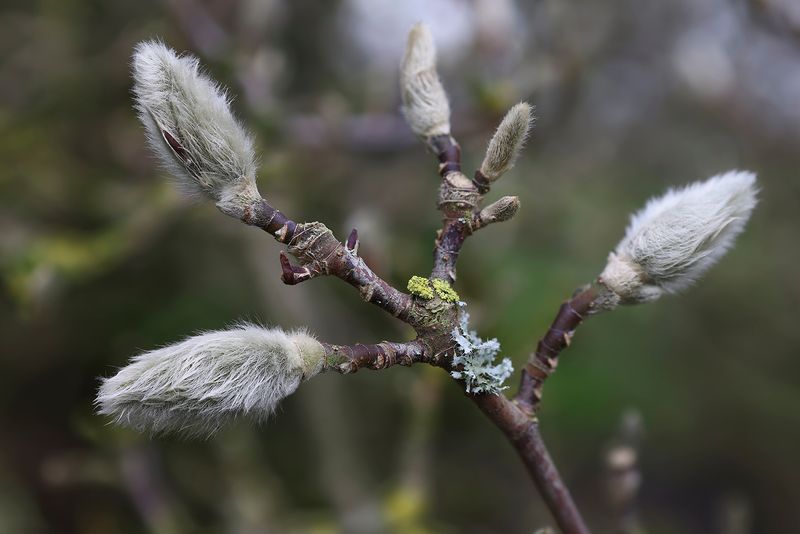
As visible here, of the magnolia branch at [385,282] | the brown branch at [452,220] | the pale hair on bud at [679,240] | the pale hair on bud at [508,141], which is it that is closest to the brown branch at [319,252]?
the magnolia branch at [385,282]

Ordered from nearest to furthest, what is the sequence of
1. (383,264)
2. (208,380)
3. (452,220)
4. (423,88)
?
(208,380), (452,220), (423,88), (383,264)

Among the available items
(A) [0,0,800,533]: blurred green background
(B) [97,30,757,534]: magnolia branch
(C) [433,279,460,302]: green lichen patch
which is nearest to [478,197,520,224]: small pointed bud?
(B) [97,30,757,534]: magnolia branch

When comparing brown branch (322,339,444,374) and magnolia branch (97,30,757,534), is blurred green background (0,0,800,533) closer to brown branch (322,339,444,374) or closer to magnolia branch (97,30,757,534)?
magnolia branch (97,30,757,534)

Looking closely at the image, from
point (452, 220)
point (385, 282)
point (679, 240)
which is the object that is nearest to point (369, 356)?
point (385, 282)

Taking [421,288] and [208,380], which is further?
[421,288]

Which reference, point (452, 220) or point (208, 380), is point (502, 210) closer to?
point (452, 220)

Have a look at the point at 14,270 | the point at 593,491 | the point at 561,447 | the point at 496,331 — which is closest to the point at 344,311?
the point at 496,331
